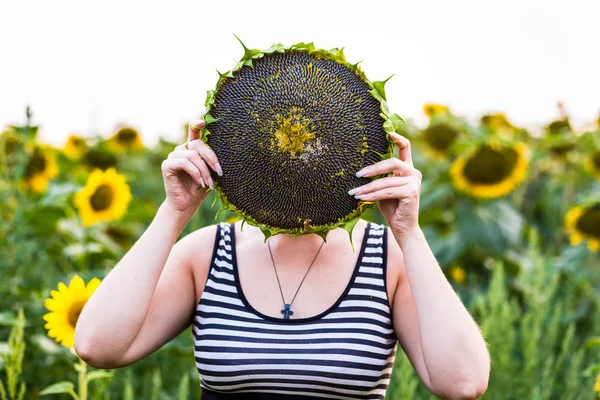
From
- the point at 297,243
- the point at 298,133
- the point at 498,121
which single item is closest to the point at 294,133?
the point at 298,133

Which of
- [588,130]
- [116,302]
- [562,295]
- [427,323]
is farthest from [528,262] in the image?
[116,302]

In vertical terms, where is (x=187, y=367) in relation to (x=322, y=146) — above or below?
below

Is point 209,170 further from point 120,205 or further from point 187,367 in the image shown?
point 120,205

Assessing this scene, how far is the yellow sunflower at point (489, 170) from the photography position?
15.2 ft

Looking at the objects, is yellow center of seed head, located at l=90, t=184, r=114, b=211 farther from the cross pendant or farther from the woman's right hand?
the cross pendant

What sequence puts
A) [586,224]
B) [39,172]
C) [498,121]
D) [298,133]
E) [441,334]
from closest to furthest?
[298,133], [441,334], [586,224], [39,172], [498,121]

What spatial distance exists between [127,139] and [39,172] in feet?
6.61

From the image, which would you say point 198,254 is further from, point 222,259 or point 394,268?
point 394,268

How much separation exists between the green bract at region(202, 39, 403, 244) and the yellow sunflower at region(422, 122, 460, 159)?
352cm

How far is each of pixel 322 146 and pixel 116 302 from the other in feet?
2.47

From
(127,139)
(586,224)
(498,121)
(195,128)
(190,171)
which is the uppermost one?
(498,121)

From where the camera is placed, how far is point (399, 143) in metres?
1.93

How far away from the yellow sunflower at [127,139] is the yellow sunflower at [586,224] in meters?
4.05

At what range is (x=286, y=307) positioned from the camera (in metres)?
2.18
